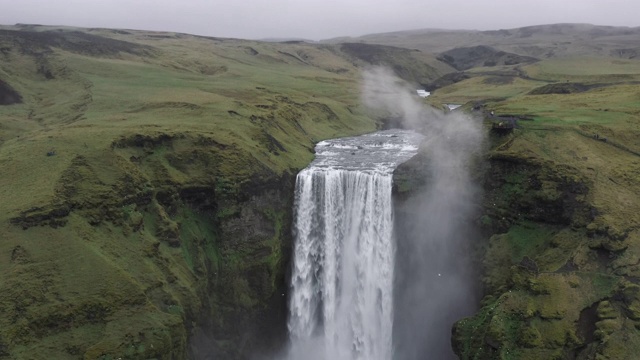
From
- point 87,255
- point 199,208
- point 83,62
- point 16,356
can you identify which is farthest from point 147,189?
point 83,62

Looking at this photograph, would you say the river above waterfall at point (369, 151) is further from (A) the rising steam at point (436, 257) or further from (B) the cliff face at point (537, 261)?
(B) the cliff face at point (537, 261)

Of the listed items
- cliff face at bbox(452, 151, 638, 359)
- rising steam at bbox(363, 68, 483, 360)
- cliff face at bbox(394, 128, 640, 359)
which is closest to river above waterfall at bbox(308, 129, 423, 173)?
rising steam at bbox(363, 68, 483, 360)

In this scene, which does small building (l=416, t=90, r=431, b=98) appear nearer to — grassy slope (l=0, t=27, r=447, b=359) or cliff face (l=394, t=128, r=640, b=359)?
grassy slope (l=0, t=27, r=447, b=359)

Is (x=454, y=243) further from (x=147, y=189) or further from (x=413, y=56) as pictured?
(x=413, y=56)

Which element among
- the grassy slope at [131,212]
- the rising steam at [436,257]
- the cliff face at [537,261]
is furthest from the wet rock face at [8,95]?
the rising steam at [436,257]

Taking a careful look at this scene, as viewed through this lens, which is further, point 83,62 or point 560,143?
point 83,62

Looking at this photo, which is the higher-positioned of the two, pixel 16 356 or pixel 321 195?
pixel 321 195
